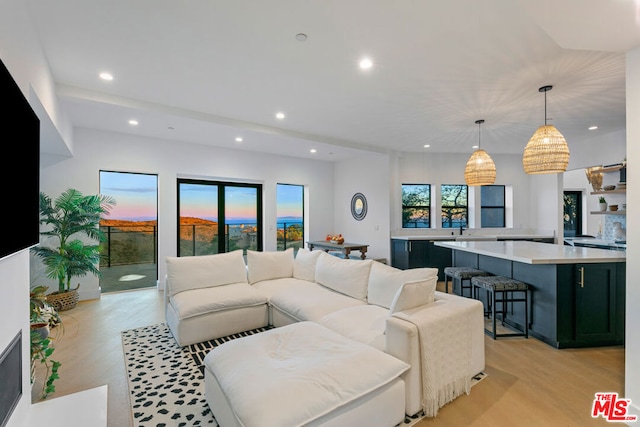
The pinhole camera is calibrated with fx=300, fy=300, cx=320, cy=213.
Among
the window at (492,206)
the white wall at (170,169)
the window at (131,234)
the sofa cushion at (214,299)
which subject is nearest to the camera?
the sofa cushion at (214,299)

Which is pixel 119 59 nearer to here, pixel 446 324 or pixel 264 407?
pixel 264 407

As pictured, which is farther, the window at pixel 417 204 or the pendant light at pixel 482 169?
the window at pixel 417 204

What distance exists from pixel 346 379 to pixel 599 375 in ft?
7.71

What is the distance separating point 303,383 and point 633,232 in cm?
226

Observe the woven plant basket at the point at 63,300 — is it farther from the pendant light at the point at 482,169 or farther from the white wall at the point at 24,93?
the pendant light at the point at 482,169

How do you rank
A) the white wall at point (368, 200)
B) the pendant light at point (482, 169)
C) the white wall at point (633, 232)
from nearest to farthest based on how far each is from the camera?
the white wall at point (633, 232) < the pendant light at point (482, 169) < the white wall at point (368, 200)

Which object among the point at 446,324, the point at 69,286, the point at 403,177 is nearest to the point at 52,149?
the point at 69,286

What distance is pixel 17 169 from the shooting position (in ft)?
5.05

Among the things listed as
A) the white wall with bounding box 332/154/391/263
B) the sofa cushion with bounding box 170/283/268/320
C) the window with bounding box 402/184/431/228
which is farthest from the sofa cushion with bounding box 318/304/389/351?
the window with bounding box 402/184/431/228

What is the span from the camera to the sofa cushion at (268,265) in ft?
13.1

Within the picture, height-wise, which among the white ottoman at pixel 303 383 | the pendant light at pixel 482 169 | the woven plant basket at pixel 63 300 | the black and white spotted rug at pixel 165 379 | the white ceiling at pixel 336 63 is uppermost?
the white ceiling at pixel 336 63

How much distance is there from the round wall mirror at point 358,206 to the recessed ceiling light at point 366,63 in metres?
4.22

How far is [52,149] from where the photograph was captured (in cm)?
412

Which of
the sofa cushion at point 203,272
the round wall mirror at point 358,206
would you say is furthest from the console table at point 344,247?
the sofa cushion at point 203,272
